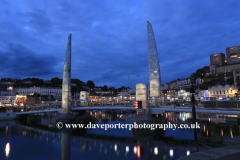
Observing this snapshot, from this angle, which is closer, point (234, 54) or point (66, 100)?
point (66, 100)

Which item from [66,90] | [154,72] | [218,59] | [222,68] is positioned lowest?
[66,90]

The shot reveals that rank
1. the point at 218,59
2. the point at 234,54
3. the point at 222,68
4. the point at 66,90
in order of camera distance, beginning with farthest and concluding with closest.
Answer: the point at 218,59, the point at 234,54, the point at 222,68, the point at 66,90

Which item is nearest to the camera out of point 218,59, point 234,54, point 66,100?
point 66,100

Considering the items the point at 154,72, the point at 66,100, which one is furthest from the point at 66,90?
the point at 154,72

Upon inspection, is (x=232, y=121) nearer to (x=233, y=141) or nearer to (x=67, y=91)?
(x=233, y=141)

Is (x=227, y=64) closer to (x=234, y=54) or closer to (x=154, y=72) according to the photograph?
(x=234, y=54)

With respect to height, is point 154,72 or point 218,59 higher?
point 218,59

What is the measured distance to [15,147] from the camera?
2241 centimetres

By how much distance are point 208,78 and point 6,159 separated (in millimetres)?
138527

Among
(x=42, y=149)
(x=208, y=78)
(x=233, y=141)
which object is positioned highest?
(x=208, y=78)

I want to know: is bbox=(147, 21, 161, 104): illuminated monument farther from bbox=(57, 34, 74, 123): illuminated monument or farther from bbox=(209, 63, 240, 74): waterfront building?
bbox=(209, 63, 240, 74): waterfront building

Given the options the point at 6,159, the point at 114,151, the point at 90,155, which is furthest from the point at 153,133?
the point at 6,159

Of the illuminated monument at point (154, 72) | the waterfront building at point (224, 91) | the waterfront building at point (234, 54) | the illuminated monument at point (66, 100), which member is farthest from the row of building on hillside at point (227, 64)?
the illuminated monument at point (66, 100)

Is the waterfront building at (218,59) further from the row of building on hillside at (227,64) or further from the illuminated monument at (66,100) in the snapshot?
the illuminated monument at (66,100)
